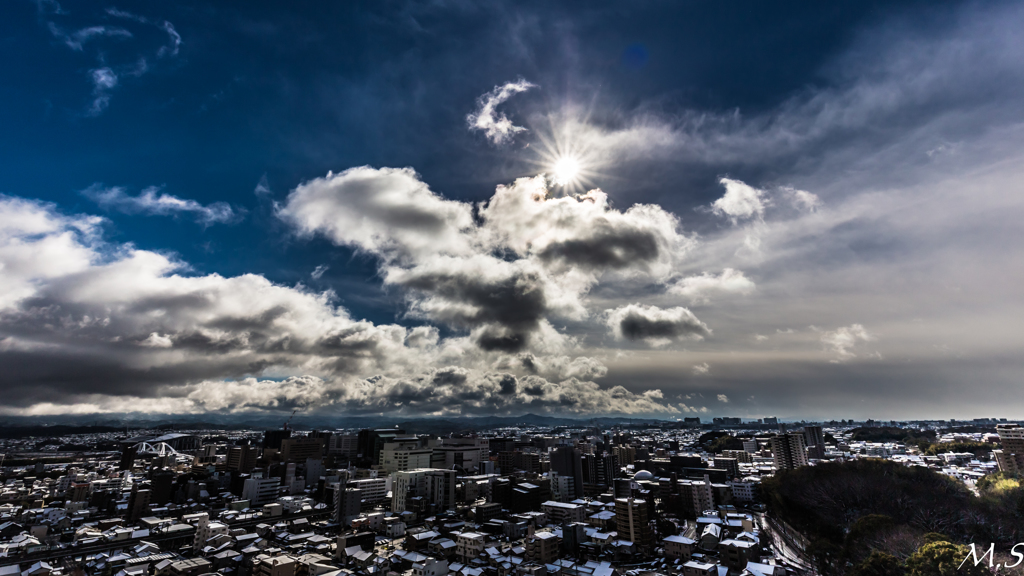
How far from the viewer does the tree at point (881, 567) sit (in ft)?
75.0

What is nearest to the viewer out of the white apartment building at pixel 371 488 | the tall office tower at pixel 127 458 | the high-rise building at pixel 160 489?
the white apartment building at pixel 371 488

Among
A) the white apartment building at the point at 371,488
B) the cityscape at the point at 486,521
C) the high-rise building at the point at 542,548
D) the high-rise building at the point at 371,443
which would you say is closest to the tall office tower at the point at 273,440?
the high-rise building at the point at 371,443

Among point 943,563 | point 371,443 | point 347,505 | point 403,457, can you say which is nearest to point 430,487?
point 347,505

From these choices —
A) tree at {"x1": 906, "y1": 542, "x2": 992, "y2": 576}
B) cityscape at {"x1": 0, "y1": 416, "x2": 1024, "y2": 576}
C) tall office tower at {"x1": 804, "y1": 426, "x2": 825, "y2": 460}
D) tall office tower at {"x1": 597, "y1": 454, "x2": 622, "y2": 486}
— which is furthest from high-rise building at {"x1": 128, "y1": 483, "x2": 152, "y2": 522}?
tall office tower at {"x1": 804, "y1": 426, "x2": 825, "y2": 460}

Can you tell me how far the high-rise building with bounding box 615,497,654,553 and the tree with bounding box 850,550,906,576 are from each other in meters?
20.0

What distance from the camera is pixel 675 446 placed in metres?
123

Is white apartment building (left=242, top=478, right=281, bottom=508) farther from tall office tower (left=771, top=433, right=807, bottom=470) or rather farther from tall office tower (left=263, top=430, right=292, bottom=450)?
tall office tower (left=771, top=433, right=807, bottom=470)

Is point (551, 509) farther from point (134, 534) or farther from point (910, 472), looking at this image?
point (134, 534)

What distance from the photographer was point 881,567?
914 inches

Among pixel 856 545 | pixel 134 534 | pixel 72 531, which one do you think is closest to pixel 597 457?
pixel 856 545

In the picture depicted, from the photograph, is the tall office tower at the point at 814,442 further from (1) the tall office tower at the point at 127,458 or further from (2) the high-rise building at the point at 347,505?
(1) the tall office tower at the point at 127,458

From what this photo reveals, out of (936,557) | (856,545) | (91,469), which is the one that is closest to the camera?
(936,557)

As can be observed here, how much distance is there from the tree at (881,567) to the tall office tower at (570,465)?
48257 millimetres

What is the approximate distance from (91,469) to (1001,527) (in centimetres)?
13829
